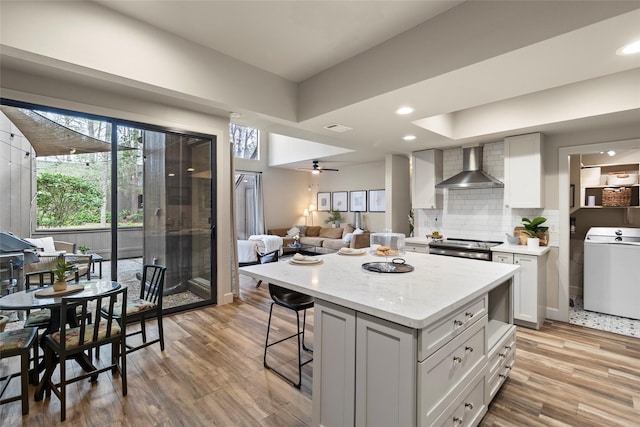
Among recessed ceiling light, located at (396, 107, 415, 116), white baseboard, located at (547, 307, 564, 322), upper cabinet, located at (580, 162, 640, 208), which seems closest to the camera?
recessed ceiling light, located at (396, 107, 415, 116)

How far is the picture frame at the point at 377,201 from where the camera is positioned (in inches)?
319

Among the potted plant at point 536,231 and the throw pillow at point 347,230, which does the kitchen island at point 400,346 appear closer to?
the potted plant at point 536,231

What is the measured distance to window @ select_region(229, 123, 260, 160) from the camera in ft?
29.5

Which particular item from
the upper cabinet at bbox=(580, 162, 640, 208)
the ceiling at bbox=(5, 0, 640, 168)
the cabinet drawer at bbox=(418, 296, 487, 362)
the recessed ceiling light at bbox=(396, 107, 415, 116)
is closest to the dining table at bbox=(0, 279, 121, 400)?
the ceiling at bbox=(5, 0, 640, 168)

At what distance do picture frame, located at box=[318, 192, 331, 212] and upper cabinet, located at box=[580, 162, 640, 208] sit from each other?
20.1 feet

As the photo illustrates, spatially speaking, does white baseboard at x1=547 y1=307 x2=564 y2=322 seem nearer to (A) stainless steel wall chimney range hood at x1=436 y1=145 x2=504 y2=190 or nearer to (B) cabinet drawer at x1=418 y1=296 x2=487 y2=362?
(A) stainless steel wall chimney range hood at x1=436 y1=145 x2=504 y2=190

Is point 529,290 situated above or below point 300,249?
above

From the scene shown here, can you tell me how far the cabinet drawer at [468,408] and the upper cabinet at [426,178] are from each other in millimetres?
3364

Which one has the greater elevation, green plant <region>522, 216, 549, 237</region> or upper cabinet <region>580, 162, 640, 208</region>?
upper cabinet <region>580, 162, 640, 208</region>

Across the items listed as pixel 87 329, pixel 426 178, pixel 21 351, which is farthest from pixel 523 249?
pixel 21 351

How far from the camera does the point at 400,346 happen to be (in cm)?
136

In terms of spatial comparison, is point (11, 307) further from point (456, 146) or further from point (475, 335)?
point (456, 146)

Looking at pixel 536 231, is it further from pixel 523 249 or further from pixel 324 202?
pixel 324 202

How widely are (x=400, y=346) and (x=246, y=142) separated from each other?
868 cm
